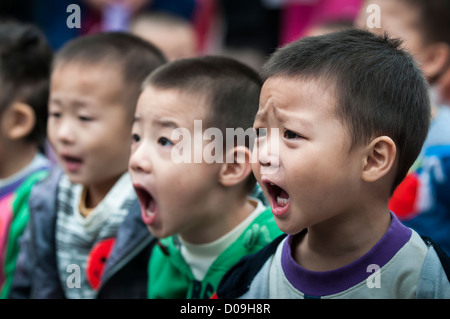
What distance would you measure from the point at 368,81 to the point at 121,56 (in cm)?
112

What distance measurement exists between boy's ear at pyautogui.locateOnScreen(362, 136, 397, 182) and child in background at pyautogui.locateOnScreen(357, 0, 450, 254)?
1.98 ft

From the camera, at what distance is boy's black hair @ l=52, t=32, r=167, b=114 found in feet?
7.49

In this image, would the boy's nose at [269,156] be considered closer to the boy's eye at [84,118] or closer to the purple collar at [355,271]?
the purple collar at [355,271]

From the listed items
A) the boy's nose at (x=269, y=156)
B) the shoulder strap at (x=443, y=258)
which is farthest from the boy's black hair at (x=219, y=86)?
the shoulder strap at (x=443, y=258)

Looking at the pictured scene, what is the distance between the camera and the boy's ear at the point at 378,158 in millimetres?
1444

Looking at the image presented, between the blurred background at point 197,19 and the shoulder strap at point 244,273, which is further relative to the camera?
the blurred background at point 197,19

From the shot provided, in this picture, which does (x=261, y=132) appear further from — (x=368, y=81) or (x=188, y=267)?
(x=188, y=267)

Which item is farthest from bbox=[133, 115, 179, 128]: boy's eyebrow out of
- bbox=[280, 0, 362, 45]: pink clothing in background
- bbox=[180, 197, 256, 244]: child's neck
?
bbox=[280, 0, 362, 45]: pink clothing in background

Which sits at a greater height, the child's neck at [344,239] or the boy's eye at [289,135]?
the boy's eye at [289,135]

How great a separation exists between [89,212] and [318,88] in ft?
3.96

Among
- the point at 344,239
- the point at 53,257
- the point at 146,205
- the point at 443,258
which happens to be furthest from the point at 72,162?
the point at 443,258

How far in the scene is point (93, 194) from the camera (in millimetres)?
2432

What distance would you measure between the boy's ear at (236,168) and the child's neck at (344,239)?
356 mm
